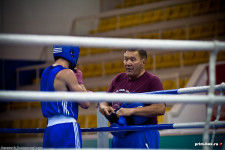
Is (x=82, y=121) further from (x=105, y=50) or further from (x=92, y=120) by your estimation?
(x=105, y=50)

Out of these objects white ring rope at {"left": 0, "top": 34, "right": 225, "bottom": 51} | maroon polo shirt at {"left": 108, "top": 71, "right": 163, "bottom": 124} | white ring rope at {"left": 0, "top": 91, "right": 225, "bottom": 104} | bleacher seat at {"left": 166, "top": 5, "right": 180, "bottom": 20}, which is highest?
bleacher seat at {"left": 166, "top": 5, "right": 180, "bottom": 20}

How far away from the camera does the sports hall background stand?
22.5 feet

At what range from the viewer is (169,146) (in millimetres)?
5547

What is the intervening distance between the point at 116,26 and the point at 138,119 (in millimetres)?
7207

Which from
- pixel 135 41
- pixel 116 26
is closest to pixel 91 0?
pixel 116 26

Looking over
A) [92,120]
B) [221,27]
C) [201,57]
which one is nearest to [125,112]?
[92,120]

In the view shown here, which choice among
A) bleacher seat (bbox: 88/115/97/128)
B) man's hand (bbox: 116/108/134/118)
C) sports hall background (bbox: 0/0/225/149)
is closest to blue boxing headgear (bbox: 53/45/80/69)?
man's hand (bbox: 116/108/134/118)

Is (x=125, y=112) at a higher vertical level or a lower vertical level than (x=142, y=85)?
lower

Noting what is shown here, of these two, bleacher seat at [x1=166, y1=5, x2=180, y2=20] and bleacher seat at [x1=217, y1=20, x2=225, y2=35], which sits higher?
bleacher seat at [x1=166, y1=5, x2=180, y2=20]

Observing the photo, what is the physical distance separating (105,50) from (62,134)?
7.18m

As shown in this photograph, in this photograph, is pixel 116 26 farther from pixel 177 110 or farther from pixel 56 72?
pixel 56 72

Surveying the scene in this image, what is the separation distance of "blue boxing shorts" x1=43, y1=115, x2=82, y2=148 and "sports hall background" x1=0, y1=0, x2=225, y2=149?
139 inches

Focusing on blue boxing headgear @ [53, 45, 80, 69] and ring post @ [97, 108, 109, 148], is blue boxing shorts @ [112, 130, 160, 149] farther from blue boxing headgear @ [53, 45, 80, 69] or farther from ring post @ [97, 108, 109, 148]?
blue boxing headgear @ [53, 45, 80, 69]

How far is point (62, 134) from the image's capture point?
7.20ft
